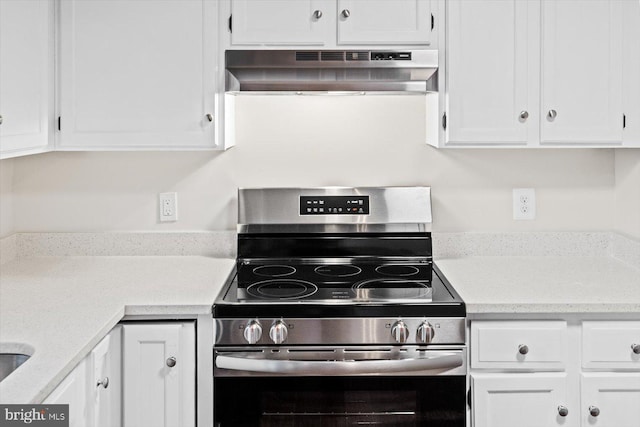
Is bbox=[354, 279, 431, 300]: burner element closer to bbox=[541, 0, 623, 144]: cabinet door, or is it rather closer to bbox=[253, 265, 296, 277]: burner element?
bbox=[253, 265, 296, 277]: burner element

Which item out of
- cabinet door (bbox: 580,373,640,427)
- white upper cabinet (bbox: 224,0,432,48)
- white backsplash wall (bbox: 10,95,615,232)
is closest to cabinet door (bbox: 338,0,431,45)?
white upper cabinet (bbox: 224,0,432,48)

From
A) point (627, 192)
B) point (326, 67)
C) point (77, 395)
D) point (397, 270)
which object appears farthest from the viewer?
point (627, 192)

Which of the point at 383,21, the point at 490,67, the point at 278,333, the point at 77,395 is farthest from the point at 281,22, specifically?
the point at 77,395

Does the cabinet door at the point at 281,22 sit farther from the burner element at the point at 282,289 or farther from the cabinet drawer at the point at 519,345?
the cabinet drawer at the point at 519,345

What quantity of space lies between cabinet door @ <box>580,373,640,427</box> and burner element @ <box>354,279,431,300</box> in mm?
548

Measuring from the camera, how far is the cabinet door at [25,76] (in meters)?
2.08

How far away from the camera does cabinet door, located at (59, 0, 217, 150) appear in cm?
247

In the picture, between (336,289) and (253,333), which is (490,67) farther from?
(253,333)

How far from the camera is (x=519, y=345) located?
7.07ft

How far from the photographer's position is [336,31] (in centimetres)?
248

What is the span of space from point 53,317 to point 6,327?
128 millimetres

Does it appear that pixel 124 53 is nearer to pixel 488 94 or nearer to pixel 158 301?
pixel 158 301

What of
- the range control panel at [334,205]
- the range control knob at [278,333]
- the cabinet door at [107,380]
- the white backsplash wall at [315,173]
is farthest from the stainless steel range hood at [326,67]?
the cabinet door at [107,380]

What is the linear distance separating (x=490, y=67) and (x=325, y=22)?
58 cm
